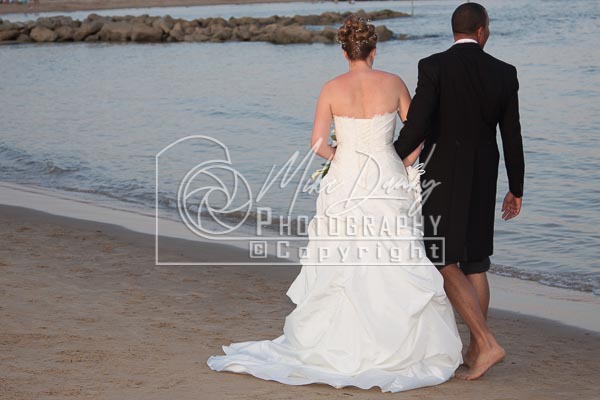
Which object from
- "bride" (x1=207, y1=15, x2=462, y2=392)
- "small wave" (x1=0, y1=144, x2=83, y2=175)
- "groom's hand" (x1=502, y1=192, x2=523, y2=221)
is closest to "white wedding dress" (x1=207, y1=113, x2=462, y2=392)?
"bride" (x1=207, y1=15, x2=462, y2=392)

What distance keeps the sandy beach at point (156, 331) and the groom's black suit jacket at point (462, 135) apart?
2.83ft

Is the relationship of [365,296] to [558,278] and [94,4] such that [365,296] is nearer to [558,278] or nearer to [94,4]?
[558,278]

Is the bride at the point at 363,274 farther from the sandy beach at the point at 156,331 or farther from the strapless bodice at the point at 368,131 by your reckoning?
the sandy beach at the point at 156,331

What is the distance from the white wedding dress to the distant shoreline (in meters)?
79.8

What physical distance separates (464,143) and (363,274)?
910mm

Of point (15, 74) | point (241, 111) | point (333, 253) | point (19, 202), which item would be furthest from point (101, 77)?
point (333, 253)

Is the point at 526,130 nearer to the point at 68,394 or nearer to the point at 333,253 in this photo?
the point at 333,253

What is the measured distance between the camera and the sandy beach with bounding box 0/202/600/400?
4953mm

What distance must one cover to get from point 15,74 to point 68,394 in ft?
97.8

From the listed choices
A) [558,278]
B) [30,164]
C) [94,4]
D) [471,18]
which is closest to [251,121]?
[30,164]

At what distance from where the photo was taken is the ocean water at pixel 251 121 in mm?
10773

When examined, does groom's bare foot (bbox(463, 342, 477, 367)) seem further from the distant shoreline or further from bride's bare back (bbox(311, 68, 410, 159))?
the distant shoreline

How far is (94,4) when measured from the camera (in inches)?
3516

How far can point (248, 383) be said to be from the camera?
5078 millimetres
